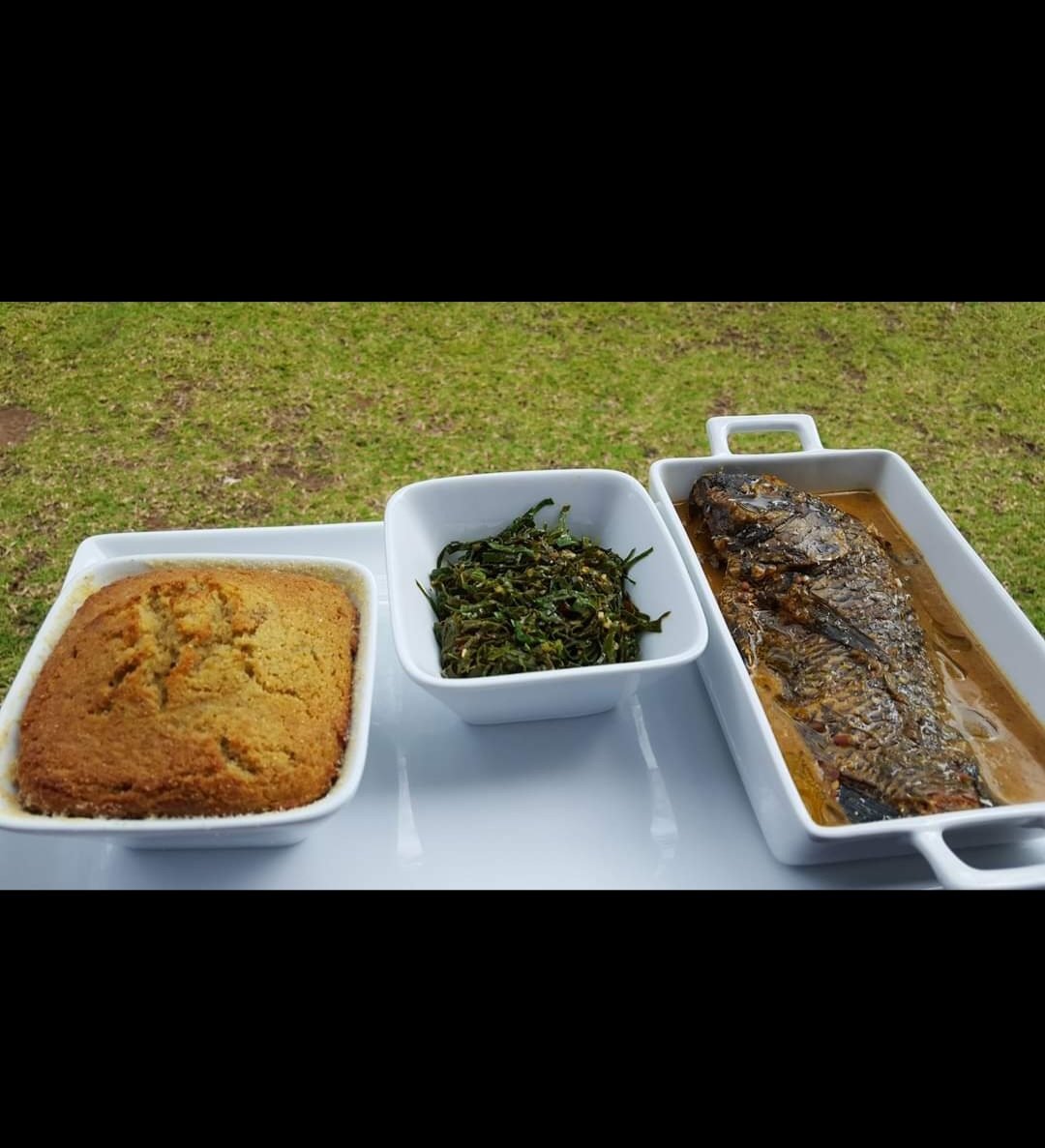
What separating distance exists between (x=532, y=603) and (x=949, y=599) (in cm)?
98

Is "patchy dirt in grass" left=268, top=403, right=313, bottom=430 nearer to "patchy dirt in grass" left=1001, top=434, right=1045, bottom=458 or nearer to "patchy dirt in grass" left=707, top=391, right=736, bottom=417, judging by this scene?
"patchy dirt in grass" left=707, top=391, right=736, bottom=417

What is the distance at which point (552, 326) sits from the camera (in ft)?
17.2

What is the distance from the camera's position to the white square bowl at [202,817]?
1611mm

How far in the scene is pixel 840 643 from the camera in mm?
2078

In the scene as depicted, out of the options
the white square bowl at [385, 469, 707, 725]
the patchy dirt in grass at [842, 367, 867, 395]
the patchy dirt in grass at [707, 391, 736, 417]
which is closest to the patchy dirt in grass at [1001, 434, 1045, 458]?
the patchy dirt in grass at [842, 367, 867, 395]

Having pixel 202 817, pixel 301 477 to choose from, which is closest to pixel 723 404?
pixel 301 477

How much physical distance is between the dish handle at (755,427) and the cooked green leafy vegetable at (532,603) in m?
0.53

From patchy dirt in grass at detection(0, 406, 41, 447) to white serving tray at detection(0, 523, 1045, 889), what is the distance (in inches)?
98.4

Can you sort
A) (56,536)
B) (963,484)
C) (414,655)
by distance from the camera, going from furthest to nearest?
(963,484) < (56,536) < (414,655)

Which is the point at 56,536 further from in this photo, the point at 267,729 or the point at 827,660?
the point at 827,660

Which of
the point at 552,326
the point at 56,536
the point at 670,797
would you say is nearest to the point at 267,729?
the point at 670,797

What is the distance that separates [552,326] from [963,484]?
225 cm

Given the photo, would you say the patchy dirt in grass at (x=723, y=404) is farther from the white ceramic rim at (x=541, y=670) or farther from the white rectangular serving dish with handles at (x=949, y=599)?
the white ceramic rim at (x=541, y=670)

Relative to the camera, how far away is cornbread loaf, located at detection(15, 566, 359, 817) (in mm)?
1669
